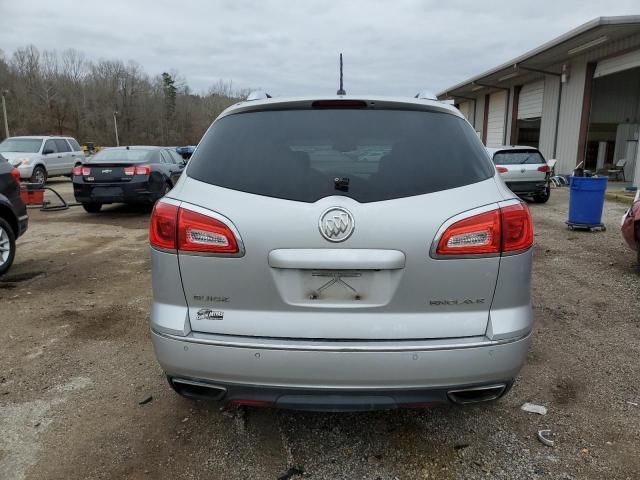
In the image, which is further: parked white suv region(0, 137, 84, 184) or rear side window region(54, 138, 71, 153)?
rear side window region(54, 138, 71, 153)

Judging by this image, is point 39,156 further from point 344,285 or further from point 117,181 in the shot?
point 344,285

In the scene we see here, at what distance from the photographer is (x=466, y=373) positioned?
2084mm

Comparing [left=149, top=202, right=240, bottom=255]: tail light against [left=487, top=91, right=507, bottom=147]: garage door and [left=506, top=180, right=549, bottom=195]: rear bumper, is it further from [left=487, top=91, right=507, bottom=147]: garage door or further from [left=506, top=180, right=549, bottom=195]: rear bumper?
[left=487, top=91, right=507, bottom=147]: garage door

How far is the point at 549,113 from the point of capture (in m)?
21.1

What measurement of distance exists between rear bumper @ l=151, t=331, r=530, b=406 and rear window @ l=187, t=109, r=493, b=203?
0.67 m

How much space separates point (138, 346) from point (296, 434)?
69.8 inches

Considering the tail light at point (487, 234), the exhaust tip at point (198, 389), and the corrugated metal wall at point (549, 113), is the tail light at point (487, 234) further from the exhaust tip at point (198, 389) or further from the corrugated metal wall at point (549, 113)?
the corrugated metal wall at point (549, 113)

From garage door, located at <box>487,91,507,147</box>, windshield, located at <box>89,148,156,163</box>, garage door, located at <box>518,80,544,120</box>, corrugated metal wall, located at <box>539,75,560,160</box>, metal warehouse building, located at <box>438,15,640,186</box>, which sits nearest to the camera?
windshield, located at <box>89,148,156,163</box>

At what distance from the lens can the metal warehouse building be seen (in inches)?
618

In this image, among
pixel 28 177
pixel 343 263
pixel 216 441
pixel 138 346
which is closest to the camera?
pixel 343 263

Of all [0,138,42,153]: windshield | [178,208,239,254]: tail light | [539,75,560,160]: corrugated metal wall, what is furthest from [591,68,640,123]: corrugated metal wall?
[178,208,239,254]: tail light

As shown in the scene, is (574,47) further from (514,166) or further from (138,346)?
(138,346)

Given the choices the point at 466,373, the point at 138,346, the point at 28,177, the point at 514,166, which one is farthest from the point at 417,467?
the point at 28,177

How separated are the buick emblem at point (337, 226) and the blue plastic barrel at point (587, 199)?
8.24 meters
